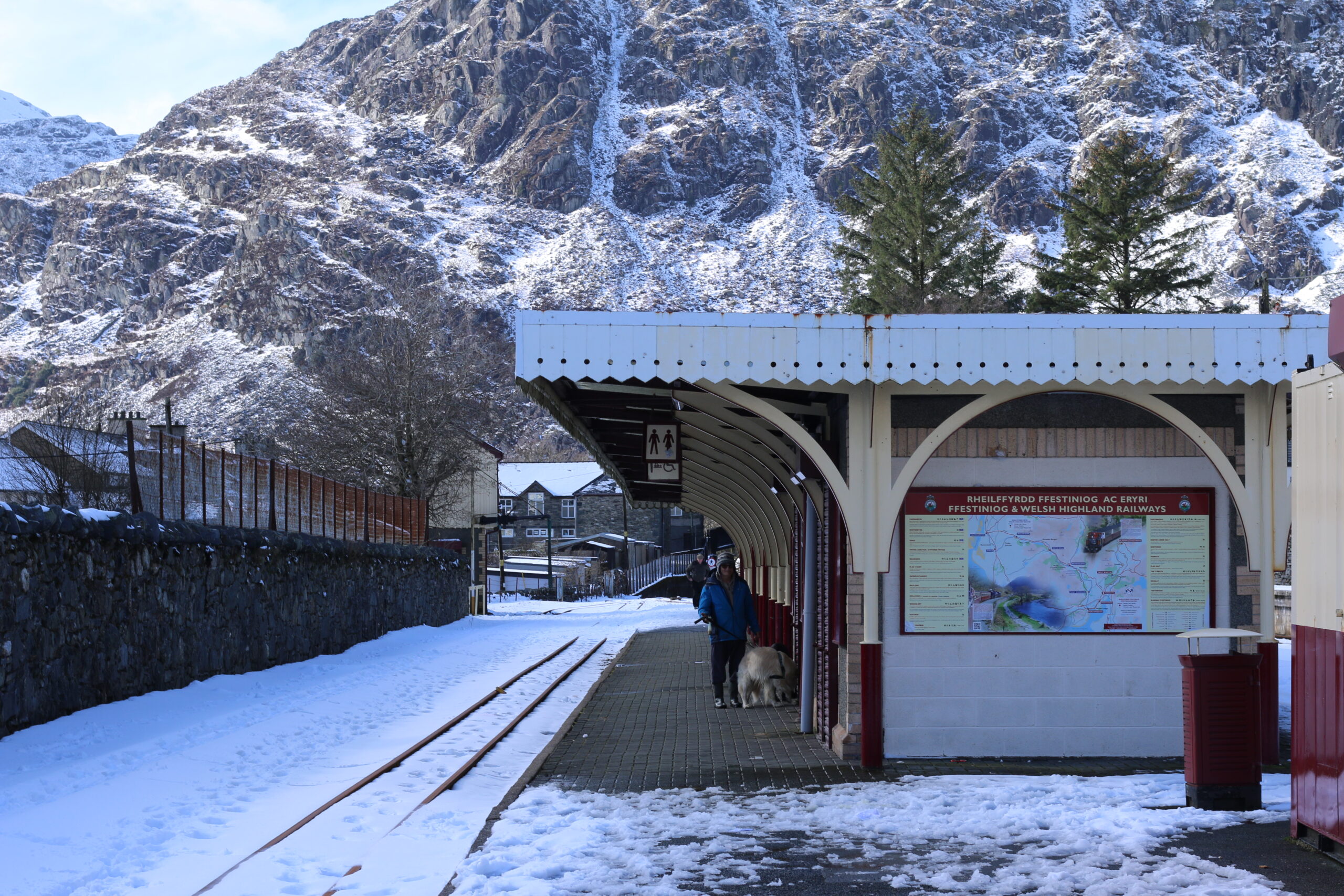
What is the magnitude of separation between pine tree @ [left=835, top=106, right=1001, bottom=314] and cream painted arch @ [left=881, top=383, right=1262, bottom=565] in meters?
Answer: 39.4

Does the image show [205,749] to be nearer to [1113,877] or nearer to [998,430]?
[998,430]

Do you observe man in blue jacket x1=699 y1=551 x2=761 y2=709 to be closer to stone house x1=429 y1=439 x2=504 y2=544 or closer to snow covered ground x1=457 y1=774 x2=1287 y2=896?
snow covered ground x1=457 y1=774 x2=1287 y2=896

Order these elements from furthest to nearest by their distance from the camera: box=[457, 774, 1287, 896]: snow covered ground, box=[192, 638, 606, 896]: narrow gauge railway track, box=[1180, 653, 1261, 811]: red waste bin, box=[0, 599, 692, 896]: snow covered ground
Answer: box=[1180, 653, 1261, 811]: red waste bin
box=[192, 638, 606, 896]: narrow gauge railway track
box=[0, 599, 692, 896]: snow covered ground
box=[457, 774, 1287, 896]: snow covered ground

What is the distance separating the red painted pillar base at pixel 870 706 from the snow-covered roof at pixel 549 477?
2759 inches

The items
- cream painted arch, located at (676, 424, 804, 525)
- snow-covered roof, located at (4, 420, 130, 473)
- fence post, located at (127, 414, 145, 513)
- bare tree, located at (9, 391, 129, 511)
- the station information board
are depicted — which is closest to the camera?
the station information board

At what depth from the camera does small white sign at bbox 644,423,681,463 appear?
1248 centimetres

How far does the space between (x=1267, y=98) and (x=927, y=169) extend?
159 m

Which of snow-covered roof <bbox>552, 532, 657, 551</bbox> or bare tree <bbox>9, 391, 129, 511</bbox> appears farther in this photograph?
snow-covered roof <bbox>552, 532, 657, 551</bbox>

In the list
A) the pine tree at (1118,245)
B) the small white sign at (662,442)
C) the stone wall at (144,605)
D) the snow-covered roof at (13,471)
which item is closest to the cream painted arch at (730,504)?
the small white sign at (662,442)

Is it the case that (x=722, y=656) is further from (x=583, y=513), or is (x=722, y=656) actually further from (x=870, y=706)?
(x=583, y=513)

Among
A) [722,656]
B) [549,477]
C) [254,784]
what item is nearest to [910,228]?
[549,477]

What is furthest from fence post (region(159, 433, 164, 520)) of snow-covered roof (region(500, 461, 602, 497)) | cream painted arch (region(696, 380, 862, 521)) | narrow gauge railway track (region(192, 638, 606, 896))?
snow-covered roof (region(500, 461, 602, 497))

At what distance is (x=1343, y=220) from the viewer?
554 ft

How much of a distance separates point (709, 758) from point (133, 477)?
23.2 ft
